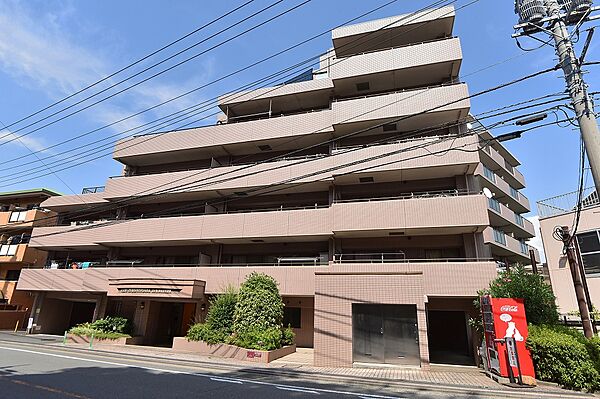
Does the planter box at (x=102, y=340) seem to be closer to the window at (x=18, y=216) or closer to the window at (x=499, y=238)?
the window at (x=18, y=216)

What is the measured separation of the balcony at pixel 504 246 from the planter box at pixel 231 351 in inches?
514

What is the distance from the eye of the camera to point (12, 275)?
27969 millimetres

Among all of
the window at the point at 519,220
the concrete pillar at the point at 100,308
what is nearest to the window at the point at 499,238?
the window at the point at 519,220

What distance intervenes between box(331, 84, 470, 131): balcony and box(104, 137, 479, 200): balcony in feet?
5.72

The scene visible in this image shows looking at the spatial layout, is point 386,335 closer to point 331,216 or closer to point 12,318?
point 331,216

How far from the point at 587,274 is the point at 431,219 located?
34.4 feet

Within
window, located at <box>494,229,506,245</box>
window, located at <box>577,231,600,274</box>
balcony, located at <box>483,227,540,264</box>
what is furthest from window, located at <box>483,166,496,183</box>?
window, located at <box>577,231,600,274</box>

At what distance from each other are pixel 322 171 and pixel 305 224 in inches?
197

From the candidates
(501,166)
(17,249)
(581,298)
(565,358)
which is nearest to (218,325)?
(565,358)

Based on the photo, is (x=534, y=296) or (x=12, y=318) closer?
(x=534, y=296)

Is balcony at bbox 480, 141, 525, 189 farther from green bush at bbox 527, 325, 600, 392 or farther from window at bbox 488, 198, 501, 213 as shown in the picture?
green bush at bbox 527, 325, 600, 392

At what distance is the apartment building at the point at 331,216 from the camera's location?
14.2 m

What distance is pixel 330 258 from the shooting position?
18000 mm

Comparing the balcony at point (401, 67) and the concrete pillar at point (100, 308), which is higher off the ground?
the balcony at point (401, 67)
